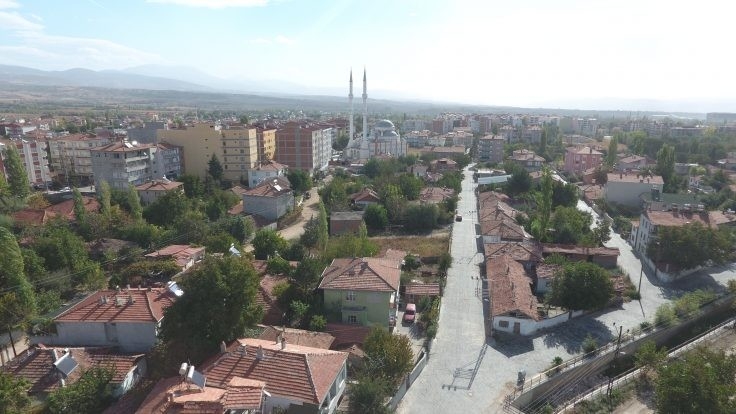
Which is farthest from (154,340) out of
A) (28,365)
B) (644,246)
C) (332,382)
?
(644,246)

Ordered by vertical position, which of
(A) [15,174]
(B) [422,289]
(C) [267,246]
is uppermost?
(A) [15,174]

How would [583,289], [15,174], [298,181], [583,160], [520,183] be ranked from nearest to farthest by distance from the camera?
[583,289] < [15,174] < [520,183] < [298,181] < [583,160]

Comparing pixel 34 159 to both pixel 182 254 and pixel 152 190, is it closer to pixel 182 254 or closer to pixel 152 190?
pixel 152 190

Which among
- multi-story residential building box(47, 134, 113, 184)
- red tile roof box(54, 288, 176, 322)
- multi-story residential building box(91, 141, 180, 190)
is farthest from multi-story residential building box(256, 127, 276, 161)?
red tile roof box(54, 288, 176, 322)

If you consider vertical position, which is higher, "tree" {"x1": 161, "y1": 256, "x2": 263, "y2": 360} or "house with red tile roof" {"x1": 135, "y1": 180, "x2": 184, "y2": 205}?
"tree" {"x1": 161, "y1": 256, "x2": 263, "y2": 360}

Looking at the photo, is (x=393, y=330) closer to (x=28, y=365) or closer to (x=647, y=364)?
(x=647, y=364)

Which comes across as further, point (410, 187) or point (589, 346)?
point (410, 187)

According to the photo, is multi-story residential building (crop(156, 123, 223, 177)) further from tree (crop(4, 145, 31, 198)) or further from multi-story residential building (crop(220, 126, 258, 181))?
tree (crop(4, 145, 31, 198))

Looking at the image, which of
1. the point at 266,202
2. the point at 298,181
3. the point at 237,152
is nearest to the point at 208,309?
the point at 266,202
